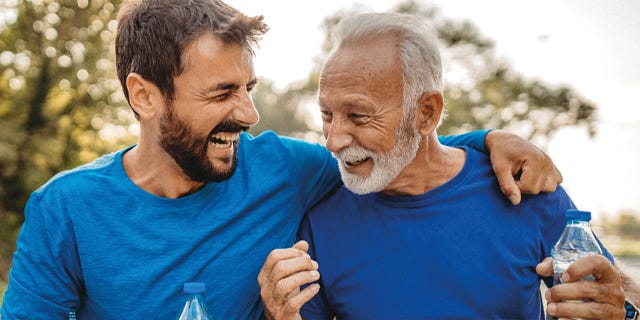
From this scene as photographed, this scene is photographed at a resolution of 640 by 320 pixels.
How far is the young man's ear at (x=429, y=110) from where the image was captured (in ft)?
6.88

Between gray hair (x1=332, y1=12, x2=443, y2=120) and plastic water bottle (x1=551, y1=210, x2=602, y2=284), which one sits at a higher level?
gray hair (x1=332, y1=12, x2=443, y2=120)

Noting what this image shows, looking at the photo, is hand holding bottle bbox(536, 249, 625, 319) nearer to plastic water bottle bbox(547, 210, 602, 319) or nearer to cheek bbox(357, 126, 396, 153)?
plastic water bottle bbox(547, 210, 602, 319)

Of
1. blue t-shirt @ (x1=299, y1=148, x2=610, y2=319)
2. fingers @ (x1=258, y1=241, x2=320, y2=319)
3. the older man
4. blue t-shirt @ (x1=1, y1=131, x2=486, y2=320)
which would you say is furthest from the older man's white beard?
fingers @ (x1=258, y1=241, x2=320, y2=319)

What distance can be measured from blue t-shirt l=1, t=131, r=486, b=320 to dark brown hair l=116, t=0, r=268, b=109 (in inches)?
14.1

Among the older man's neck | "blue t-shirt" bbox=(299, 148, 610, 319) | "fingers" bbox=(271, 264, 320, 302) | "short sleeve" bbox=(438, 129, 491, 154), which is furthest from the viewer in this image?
"short sleeve" bbox=(438, 129, 491, 154)

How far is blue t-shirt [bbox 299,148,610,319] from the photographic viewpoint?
1999mm

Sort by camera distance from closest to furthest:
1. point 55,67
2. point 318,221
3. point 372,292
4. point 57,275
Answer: point 57,275
point 372,292
point 318,221
point 55,67

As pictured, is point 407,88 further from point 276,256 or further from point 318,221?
point 276,256

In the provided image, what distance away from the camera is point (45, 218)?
1.92 m

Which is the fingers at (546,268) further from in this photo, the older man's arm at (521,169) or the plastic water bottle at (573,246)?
the older man's arm at (521,169)

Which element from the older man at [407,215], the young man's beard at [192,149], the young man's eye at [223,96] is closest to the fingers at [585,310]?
the older man at [407,215]

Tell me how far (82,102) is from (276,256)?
35.3ft

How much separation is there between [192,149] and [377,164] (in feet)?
2.07

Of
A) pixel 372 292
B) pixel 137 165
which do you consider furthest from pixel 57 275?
pixel 372 292
